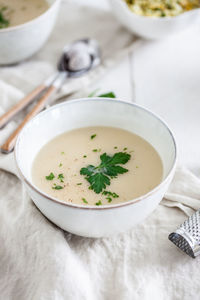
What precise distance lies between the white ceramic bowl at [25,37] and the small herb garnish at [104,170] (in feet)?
2.67

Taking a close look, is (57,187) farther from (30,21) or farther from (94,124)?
(30,21)

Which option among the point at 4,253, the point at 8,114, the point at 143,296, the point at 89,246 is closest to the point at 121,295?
the point at 143,296

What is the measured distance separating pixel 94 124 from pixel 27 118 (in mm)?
313

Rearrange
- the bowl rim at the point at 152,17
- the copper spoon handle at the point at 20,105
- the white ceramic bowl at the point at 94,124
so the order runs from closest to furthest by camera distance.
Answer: the white ceramic bowl at the point at 94,124 < the copper spoon handle at the point at 20,105 < the bowl rim at the point at 152,17

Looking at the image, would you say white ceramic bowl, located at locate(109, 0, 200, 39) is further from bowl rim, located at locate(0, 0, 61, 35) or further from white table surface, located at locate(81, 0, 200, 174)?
bowl rim, located at locate(0, 0, 61, 35)

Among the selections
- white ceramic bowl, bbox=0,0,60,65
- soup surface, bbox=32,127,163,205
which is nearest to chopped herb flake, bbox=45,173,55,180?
soup surface, bbox=32,127,163,205

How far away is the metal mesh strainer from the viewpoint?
1359mm

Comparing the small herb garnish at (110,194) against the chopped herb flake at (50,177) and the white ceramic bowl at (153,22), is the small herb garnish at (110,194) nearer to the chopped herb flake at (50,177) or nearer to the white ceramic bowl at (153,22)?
the chopped herb flake at (50,177)

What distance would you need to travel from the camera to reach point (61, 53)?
2291mm

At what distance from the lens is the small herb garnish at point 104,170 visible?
1391 mm

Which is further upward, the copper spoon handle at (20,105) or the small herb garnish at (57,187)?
the small herb garnish at (57,187)

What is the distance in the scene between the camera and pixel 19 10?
2246mm

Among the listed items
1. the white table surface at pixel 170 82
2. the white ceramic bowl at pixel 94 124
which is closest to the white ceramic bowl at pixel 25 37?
the white table surface at pixel 170 82

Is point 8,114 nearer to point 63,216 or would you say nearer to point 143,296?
point 63,216
